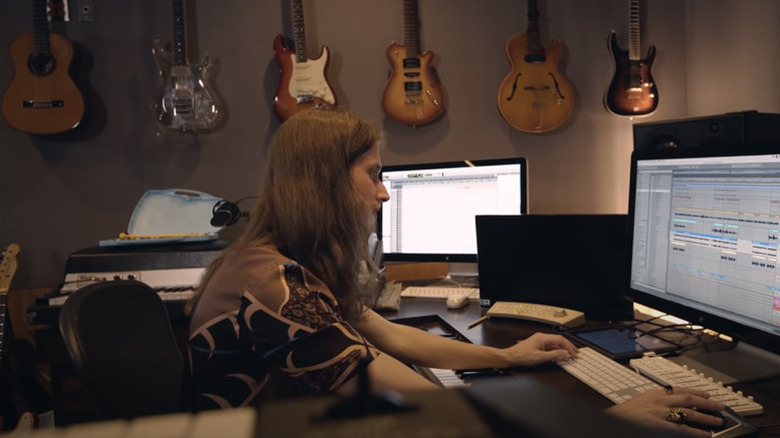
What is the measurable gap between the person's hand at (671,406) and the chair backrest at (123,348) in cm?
80

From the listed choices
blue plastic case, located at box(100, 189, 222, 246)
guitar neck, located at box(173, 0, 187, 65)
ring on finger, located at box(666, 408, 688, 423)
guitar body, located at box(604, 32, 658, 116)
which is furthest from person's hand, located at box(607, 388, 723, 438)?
guitar neck, located at box(173, 0, 187, 65)

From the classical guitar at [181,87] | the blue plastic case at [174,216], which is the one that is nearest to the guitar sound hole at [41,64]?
the classical guitar at [181,87]

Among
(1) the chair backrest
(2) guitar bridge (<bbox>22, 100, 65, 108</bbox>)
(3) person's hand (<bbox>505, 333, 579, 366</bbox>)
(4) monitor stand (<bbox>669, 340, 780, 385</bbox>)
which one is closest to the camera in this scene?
(1) the chair backrest

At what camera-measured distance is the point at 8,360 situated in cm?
213

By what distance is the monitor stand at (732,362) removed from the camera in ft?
3.43

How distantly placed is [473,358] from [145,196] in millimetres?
1516

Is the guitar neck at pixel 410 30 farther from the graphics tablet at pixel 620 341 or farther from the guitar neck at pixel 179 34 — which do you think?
the graphics tablet at pixel 620 341

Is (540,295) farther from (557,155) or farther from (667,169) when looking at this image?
(557,155)

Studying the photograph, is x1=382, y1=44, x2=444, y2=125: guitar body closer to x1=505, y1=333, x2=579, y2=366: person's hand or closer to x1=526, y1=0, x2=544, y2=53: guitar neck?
x1=526, y1=0, x2=544, y2=53: guitar neck

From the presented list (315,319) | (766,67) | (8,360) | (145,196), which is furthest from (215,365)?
(766,67)

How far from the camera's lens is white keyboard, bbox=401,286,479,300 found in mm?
1990

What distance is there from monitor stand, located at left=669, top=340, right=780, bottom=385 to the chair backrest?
1018mm

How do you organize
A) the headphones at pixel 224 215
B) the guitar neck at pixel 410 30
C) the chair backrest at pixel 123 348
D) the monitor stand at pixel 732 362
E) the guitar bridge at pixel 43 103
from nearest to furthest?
the chair backrest at pixel 123 348
the monitor stand at pixel 732 362
the headphones at pixel 224 215
the guitar bridge at pixel 43 103
the guitar neck at pixel 410 30

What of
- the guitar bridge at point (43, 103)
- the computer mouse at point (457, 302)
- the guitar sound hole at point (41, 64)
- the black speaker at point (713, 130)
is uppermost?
the guitar sound hole at point (41, 64)
